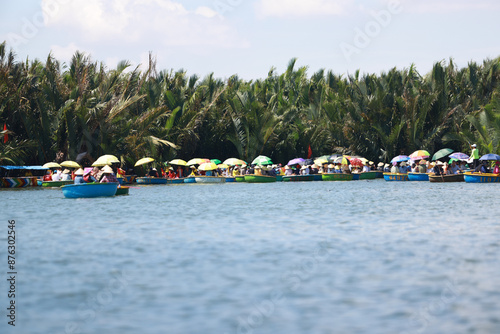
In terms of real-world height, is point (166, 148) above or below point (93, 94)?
below

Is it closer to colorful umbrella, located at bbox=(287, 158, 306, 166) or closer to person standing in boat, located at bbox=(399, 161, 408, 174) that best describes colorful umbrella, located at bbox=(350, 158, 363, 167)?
colorful umbrella, located at bbox=(287, 158, 306, 166)

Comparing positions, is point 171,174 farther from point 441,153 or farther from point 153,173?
point 441,153

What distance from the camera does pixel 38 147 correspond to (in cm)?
5169

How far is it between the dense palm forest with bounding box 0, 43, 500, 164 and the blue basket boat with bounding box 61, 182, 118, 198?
1322cm

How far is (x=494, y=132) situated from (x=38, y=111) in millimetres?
34159

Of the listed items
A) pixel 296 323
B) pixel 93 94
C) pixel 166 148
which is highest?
pixel 93 94

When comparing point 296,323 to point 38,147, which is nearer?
point 296,323

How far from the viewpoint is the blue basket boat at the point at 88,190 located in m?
35.9

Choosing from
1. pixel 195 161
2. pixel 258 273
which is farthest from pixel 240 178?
pixel 258 273

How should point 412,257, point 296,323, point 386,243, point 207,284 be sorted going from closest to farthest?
1. point 296,323
2. point 207,284
3. point 412,257
4. point 386,243

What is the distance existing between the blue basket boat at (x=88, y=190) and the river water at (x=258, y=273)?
8467mm

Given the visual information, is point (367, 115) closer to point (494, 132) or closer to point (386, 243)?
point (494, 132)

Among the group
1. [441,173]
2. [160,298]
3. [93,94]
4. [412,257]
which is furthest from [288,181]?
[160,298]

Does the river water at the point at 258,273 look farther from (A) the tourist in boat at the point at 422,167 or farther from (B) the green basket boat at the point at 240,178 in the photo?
(B) the green basket boat at the point at 240,178
